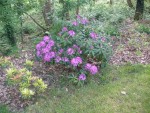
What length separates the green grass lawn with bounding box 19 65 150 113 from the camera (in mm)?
5086

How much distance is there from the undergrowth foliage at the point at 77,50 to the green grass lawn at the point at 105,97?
363mm

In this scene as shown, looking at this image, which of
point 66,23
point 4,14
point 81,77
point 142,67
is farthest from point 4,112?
point 142,67

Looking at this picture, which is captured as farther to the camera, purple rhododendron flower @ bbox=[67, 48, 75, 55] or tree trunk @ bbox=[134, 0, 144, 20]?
tree trunk @ bbox=[134, 0, 144, 20]

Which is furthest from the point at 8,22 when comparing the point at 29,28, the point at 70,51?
the point at 29,28

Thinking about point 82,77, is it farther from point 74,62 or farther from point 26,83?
point 26,83

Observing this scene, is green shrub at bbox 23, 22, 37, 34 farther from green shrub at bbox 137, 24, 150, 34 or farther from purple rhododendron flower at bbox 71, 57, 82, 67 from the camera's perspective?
purple rhododendron flower at bbox 71, 57, 82, 67

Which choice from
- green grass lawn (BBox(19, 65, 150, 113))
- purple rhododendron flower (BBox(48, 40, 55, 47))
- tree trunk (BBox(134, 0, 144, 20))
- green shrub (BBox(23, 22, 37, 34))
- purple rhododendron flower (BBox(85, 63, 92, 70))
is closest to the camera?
green grass lawn (BBox(19, 65, 150, 113))

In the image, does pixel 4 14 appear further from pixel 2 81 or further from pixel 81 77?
pixel 81 77

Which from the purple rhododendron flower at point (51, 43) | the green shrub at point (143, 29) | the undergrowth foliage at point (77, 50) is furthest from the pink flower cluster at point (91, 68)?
the green shrub at point (143, 29)

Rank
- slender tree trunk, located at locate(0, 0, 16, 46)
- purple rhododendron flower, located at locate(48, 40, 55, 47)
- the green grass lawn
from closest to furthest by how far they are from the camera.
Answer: the green grass lawn < purple rhododendron flower, located at locate(48, 40, 55, 47) < slender tree trunk, located at locate(0, 0, 16, 46)

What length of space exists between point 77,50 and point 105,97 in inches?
49.1

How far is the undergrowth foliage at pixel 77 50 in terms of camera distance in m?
5.76

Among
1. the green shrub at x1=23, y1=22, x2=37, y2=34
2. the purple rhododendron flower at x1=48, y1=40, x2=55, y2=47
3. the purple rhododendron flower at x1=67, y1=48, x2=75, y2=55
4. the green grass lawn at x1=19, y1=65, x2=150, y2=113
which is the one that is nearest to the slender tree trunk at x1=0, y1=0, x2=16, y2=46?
the purple rhododendron flower at x1=48, y1=40, x2=55, y2=47

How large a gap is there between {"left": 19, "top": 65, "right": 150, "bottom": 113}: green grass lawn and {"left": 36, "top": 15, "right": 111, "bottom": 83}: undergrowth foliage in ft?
1.19
